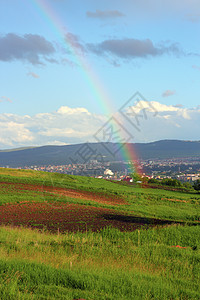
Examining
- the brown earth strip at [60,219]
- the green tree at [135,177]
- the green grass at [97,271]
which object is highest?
the green grass at [97,271]

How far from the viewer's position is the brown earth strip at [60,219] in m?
19.7

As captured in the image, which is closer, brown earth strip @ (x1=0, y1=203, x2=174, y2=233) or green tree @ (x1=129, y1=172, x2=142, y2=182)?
brown earth strip @ (x1=0, y1=203, x2=174, y2=233)

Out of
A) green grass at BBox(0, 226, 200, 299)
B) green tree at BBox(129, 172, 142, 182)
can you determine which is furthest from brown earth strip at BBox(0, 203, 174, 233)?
green tree at BBox(129, 172, 142, 182)

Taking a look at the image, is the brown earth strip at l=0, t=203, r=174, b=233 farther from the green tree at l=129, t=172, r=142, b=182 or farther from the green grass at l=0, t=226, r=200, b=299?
the green tree at l=129, t=172, r=142, b=182

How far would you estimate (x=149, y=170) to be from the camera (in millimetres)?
149625

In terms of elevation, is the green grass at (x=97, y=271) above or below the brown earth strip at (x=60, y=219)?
above

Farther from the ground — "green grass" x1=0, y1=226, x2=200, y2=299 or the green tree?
"green grass" x1=0, y1=226, x2=200, y2=299

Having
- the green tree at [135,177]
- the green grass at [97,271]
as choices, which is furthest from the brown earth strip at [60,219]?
the green tree at [135,177]

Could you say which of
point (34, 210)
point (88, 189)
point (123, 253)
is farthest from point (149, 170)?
point (123, 253)

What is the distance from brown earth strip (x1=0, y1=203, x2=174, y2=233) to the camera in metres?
19.7

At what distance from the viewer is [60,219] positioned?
2244 centimetres

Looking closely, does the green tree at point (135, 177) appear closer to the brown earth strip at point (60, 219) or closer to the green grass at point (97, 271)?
the brown earth strip at point (60, 219)

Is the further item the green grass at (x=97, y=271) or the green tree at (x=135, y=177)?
the green tree at (x=135, y=177)

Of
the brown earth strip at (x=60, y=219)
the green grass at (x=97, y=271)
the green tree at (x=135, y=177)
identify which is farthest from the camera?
the green tree at (x=135, y=177)
